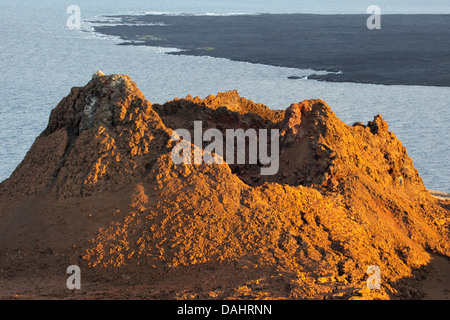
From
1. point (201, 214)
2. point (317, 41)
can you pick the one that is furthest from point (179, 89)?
point (317, 41)

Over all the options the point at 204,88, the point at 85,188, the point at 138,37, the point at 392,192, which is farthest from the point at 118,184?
the point at 138,37

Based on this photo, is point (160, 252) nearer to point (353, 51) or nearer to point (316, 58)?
point (316, 58)

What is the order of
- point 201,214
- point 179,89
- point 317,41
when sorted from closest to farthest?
1. point 201,214
2. point 179,89
3. point 317,41

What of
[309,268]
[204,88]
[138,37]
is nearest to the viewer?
[309,268]

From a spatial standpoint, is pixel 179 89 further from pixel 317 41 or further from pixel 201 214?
pixel 317 41

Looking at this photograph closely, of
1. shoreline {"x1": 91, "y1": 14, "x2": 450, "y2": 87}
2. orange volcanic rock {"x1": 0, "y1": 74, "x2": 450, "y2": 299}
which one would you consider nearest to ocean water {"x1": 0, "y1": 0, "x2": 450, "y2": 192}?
shoreline {"x1": 91, "y1": 14, "x2": 450, "y2": 87}

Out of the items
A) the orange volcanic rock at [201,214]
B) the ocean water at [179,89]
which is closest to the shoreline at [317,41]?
the ocean water at [179,89]
